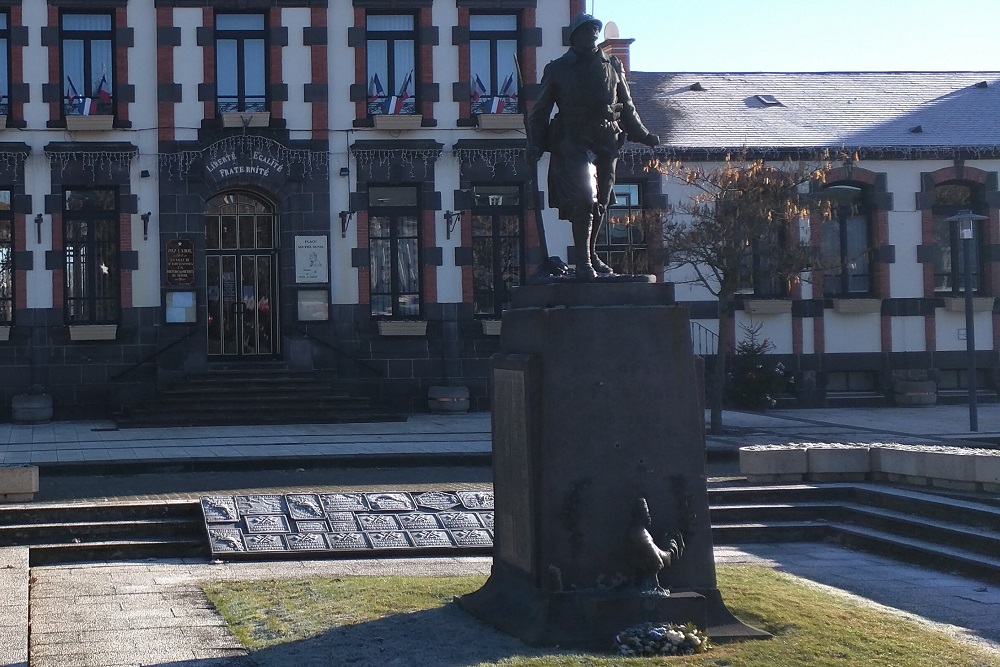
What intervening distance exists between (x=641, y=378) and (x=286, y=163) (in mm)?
17189

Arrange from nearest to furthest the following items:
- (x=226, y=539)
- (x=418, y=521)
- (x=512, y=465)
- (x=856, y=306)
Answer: (x=512, y=465), (x=226, y=539), (x=418, y=521), (x=856, y=306)

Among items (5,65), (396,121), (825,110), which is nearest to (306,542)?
(396,121)

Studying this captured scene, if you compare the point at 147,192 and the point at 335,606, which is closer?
the point at 335,606

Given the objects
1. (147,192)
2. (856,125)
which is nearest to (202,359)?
(147,192)

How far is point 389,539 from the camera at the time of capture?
1255 centimetres

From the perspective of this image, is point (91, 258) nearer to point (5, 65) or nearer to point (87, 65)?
point (87, 65)

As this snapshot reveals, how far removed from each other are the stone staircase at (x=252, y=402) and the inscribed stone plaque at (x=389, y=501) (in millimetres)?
9493

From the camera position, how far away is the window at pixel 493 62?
25.3 metres

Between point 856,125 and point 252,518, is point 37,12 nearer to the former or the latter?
point 252,518

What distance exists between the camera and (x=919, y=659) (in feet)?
25.1

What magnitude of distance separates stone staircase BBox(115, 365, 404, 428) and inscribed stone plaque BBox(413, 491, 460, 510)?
9561mm

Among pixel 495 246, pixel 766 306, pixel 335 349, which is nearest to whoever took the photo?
pixel 335 349

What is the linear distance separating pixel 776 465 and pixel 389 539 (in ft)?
15.8

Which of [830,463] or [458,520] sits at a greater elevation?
[830,463]
